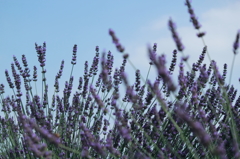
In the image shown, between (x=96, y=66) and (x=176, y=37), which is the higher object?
(x=96, y=66)

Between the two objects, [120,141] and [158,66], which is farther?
[120,141]

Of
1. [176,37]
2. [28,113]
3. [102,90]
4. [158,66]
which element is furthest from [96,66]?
[158,66]

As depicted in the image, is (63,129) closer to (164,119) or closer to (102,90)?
(102,90)

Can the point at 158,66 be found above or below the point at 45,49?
below

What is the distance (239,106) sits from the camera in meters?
3.43

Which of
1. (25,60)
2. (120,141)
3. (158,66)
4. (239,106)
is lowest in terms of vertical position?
(158,66)

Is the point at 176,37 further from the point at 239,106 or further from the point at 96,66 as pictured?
the point at 96,66

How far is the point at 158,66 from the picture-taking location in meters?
1.51

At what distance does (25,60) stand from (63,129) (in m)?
0.79

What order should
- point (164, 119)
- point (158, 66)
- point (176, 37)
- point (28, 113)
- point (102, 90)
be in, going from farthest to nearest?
point (102, 90) → point (28, 113) → point (164, 119) → point (176, 37) → point (158, 66)

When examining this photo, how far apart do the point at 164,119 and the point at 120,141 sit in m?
0.44

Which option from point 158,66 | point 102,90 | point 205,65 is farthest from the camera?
point 102,90

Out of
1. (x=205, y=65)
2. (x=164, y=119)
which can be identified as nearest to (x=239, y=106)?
(x=205, y=65)

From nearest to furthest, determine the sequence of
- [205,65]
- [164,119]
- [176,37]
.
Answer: [176,37]
[164,119]
[205,65]
